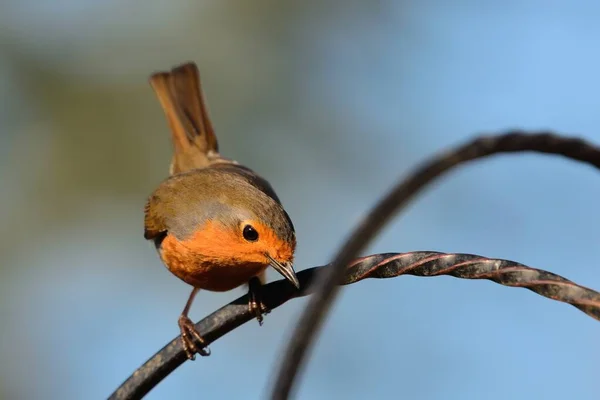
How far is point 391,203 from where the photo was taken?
159 centimetres

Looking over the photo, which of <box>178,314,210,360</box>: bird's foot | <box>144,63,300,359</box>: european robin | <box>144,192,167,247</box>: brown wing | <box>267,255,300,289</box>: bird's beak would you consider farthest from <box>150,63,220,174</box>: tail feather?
<box>267,255,300,289</box>: bird's beak

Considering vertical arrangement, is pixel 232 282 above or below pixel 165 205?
below

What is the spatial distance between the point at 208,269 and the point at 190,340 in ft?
2.30

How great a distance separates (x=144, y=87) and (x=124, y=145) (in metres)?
0.56

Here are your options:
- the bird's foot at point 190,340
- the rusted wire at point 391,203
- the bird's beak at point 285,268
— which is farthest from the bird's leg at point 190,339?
the rusted wire at point 391,203

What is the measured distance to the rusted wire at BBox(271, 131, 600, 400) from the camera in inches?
60.2

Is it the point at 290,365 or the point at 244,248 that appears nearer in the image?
the point at 290,365

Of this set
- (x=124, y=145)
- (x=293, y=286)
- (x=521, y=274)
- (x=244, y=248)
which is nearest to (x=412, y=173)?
(x=521, y=274)

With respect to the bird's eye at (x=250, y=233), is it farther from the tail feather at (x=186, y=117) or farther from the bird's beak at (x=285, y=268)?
the tail feather at (x=186, y=117)

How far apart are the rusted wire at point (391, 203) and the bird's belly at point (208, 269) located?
2043 millimetres

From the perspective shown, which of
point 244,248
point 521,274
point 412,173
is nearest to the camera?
point 412,173

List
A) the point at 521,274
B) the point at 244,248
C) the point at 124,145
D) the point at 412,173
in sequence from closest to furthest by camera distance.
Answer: the point at 412,173 → the point at 521,274 → the point at 244,248 → the point at 124,145

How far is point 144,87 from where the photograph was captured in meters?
7.52

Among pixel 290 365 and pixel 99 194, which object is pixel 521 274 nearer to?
pixel 290 365
